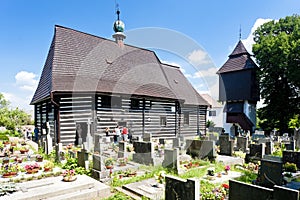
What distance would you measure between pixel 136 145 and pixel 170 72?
14580 mm

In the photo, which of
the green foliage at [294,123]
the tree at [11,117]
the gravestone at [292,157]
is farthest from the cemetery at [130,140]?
the tree at [11,117]

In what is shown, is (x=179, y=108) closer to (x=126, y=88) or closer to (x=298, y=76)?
(x=126, y=88)

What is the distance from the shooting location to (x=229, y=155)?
11.1 m

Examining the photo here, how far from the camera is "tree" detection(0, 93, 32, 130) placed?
1187 inches

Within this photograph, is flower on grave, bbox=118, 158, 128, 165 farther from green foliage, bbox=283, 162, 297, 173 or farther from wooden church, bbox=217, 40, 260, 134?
wooden church, bbox=217, 40, 260, 134

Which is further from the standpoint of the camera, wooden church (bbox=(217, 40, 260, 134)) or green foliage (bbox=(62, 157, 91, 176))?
wooden church (bbox=(217, 40, 260, 134))

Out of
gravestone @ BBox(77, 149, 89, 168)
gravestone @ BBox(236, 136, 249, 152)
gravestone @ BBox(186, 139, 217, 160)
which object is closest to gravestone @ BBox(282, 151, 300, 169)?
gravestone @ BBox(186, 139, 217, 160)

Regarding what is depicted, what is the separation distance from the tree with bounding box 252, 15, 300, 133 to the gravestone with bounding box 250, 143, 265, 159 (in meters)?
17.5

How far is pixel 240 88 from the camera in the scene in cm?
2836

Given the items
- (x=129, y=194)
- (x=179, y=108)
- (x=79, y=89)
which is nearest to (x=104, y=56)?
(x=79, y=89)

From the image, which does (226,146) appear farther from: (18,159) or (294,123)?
(294,123)

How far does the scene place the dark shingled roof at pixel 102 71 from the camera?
13867mm

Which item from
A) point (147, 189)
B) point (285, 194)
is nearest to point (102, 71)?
point (147, 189)

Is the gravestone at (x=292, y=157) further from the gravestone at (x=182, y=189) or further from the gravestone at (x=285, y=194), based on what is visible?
the gravestone at (x=182, y=189)
